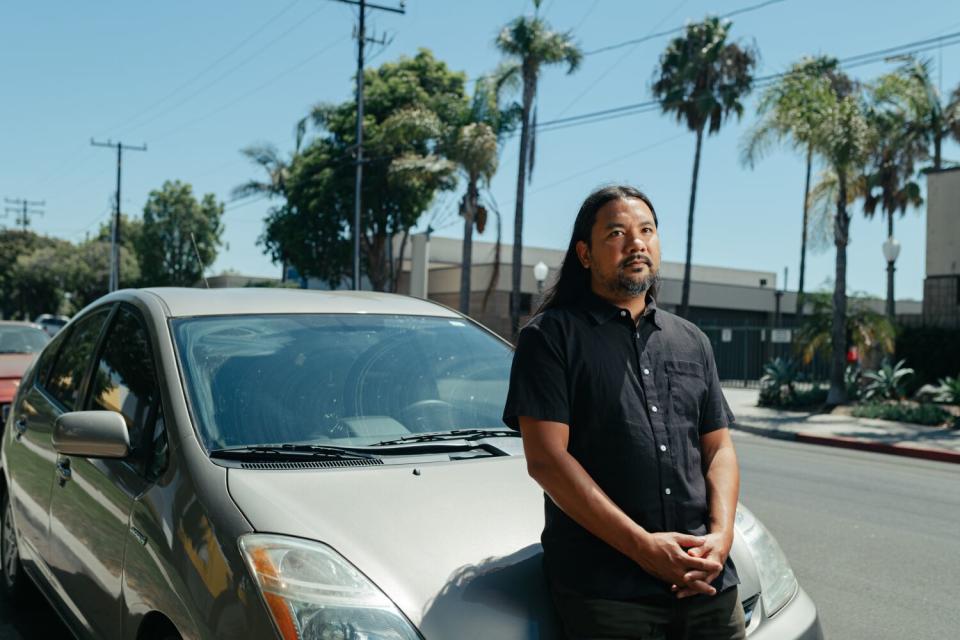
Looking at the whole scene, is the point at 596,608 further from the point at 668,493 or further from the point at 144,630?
the point at 144,630

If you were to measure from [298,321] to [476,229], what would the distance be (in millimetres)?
27898

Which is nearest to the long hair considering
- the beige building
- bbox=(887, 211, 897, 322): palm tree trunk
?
bbox=(887, 211, 897, 322): palm tree trunk

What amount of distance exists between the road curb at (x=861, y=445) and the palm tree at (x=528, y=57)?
1189 cm

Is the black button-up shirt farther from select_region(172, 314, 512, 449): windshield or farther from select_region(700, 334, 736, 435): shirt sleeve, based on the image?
select_region(172, 314, 512, 449): windshield

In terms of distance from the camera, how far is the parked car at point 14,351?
9498 millimetres

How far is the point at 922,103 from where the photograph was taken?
2114cm

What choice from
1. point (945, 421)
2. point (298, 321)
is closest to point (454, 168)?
point (945, 421)

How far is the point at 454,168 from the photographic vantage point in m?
31.0

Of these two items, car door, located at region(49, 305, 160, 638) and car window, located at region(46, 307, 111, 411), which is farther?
car window, located at region(46, 307, 111, 411)

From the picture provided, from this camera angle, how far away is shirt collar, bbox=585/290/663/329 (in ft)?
7.82

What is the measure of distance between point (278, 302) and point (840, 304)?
17.7 meters

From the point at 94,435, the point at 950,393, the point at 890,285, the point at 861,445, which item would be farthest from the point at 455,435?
the point at 890,285

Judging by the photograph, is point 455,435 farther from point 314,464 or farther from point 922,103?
point 922,103

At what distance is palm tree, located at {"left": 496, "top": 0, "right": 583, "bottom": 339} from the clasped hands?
25262 mm
